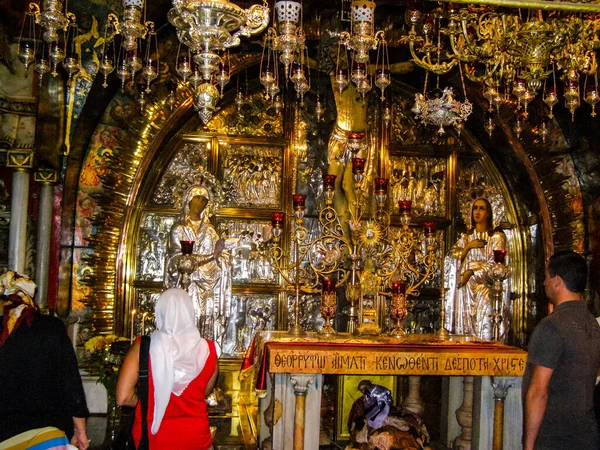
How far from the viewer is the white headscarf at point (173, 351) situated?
14.1ft

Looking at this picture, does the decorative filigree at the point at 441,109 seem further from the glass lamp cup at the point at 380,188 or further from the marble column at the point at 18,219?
the marble column at the point at 18,219

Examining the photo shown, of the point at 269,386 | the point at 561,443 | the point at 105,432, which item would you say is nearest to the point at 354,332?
the point at 269,386

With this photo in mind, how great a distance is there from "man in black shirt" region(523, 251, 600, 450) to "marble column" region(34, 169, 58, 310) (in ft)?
19.5

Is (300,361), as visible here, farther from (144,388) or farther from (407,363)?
(144,388)

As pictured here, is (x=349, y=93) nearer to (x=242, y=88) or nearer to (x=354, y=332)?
(x=242, y=88)

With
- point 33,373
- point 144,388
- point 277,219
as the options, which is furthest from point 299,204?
point 33,373

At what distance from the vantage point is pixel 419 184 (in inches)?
412

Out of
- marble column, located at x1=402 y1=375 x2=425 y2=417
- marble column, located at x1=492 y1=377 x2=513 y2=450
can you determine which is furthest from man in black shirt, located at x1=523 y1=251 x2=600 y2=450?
marble column, located at x1=402 y1=375 x2=425 y2=417

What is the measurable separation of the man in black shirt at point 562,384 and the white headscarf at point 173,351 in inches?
72.7

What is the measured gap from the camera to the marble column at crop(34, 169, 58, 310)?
847 centimetres

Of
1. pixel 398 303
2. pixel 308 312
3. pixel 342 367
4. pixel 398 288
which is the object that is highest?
pixel 398 288

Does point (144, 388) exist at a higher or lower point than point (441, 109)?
lower

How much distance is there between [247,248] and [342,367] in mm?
4071

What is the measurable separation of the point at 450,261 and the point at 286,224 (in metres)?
2.25
